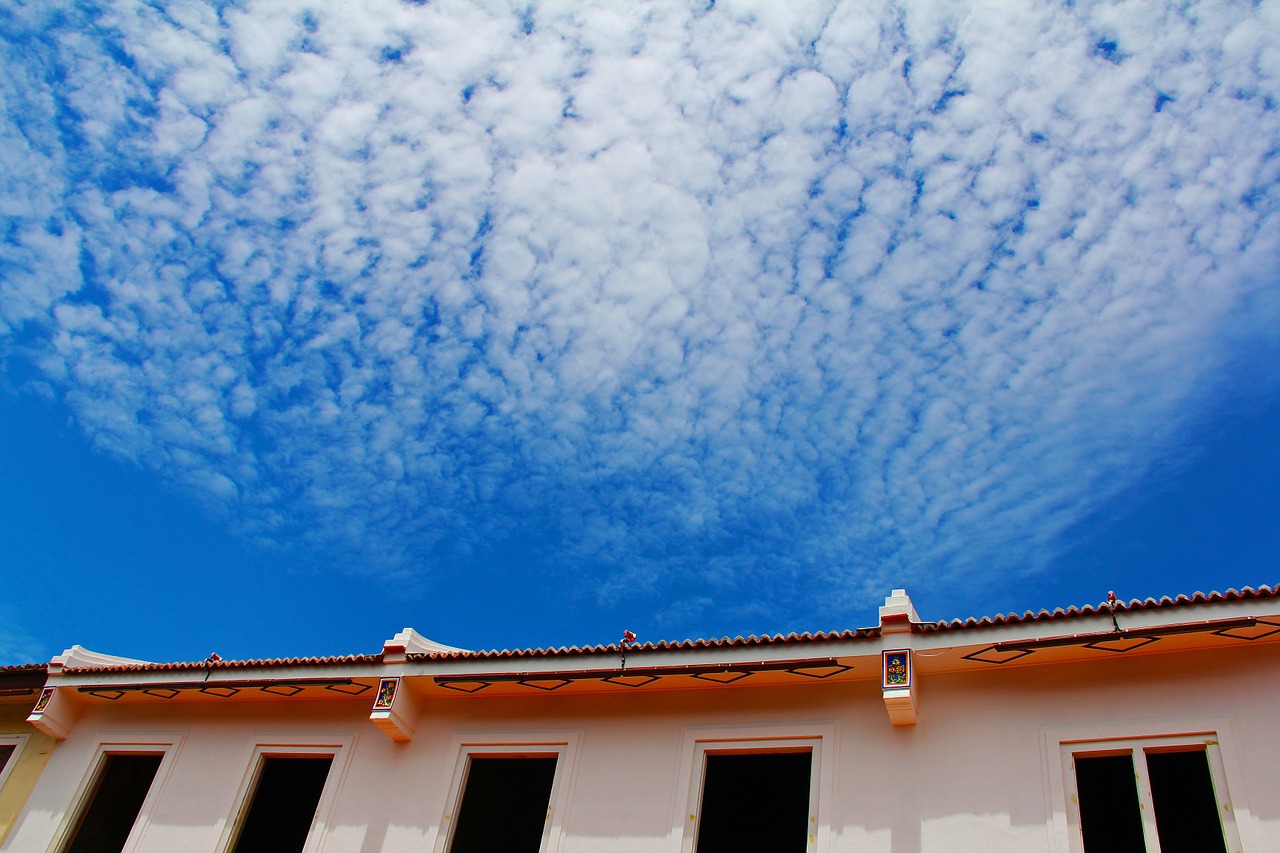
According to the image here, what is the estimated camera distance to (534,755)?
11.0 meters

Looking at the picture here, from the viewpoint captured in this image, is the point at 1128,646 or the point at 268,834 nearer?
the point at 1128,646

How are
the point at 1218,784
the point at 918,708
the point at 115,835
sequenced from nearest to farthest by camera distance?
the point at 1218,784
the point at 918,708
the point at 115,835

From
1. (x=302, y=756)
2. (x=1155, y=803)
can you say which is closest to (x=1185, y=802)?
(x=1155, y=803)

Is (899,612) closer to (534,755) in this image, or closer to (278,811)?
(534,755)

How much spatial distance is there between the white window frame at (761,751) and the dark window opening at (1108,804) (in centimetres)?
228

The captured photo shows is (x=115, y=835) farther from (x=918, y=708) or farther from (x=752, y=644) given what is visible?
(x=918, y=708)

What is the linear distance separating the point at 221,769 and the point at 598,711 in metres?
4.89

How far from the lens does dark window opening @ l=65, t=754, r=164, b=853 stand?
40.3 feet

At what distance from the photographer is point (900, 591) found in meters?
9.95

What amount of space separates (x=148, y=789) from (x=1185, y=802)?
1205 cm

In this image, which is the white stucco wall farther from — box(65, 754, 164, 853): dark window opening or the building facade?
box(65, 754, 164, 853): dark window opening

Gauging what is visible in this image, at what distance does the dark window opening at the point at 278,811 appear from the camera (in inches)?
461

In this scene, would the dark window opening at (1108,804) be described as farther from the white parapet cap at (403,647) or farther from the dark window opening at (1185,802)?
the white parapet cap at (403,647)

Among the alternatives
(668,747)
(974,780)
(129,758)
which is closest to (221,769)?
(129,758)
